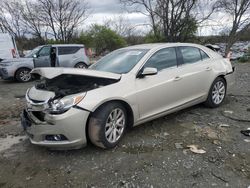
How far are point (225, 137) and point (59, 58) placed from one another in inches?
354

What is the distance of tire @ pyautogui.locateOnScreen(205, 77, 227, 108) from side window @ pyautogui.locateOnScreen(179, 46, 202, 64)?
0.67m

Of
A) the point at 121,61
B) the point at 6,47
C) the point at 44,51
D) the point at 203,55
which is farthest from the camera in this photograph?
the point at 6,47

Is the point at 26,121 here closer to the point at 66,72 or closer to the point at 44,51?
the point at 66,72

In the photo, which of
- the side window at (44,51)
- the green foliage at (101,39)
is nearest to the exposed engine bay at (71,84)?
the side window at (44,51)

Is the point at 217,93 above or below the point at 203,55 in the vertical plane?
below

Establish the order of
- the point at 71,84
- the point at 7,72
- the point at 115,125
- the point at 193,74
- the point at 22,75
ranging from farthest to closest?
the point at 22,75 → the point at 7,72 → the point at 193,74 → the point at 71,84 → the point at 115,125

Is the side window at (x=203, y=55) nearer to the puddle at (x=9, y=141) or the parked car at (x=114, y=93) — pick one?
the parked car at (x=114, y=93)

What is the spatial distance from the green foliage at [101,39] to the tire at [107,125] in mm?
24114

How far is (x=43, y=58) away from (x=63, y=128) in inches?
359

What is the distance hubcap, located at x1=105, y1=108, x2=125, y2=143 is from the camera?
3.57 meters

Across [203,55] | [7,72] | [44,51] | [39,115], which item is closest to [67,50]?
[44,51]

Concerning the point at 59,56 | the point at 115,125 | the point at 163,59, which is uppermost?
the point at 163,59

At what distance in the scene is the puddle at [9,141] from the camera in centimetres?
397

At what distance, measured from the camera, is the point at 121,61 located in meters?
4.38
